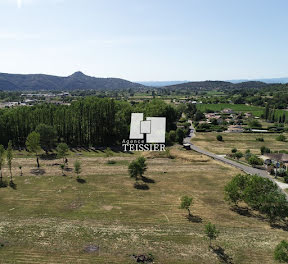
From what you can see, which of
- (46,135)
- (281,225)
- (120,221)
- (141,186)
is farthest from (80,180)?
(281,225)

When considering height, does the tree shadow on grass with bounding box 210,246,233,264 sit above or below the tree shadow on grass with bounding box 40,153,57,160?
above

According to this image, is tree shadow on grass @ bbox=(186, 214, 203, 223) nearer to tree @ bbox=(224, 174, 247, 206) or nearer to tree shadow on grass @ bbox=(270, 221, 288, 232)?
tree @ bbox=(224, 174, 247, 206)

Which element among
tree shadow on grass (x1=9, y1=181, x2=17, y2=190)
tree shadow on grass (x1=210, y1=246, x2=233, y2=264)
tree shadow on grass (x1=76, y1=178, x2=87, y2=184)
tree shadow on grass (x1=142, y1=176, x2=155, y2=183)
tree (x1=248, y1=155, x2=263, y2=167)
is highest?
tree (x1=248, y1=155, x2=263, y2=167)

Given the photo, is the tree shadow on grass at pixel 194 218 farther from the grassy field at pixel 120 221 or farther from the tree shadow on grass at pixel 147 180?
the tree shadow on grass at pixel 147 180

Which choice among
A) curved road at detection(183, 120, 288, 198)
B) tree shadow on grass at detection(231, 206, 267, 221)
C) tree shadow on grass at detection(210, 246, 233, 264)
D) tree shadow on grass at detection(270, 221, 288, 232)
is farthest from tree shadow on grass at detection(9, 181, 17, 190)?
curved road at detection(183, 120, 288, 198)

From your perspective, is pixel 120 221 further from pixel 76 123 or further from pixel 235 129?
pixel 235 129

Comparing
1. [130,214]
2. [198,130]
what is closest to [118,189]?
[130,214]

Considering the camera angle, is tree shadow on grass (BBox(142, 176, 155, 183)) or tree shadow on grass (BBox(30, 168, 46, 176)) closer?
tree shadow on grass (BBox(142, 176, 155, 183))
